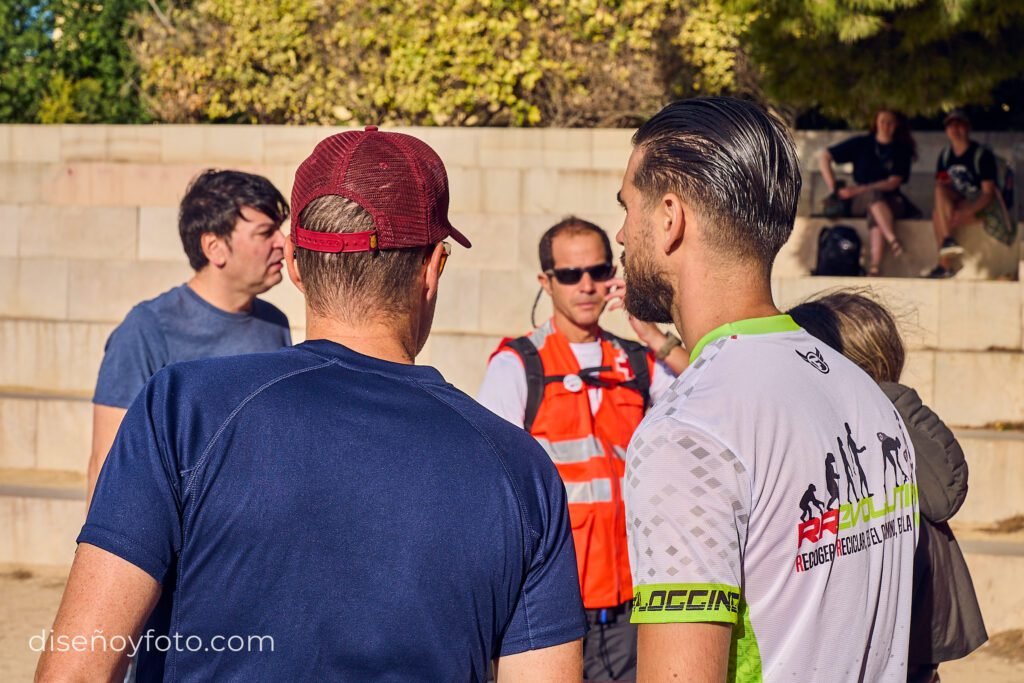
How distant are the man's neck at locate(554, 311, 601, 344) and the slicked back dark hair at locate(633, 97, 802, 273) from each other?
2.38m

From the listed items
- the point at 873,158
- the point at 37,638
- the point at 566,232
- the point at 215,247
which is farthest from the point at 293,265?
the point at 873,158

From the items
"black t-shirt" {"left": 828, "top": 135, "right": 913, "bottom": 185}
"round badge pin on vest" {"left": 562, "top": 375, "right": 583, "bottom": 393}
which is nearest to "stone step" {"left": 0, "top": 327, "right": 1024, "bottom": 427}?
"black t-shirt" {"left": 828, "top": 135, "right": 913, "bottom": 185}

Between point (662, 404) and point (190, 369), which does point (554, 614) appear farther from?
point (190, 369)

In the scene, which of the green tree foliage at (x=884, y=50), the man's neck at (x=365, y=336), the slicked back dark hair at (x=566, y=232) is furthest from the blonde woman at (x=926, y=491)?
the green tree foliage at (x=884, y=50)

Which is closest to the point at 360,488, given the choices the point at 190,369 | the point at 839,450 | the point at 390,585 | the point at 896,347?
the point at 390,585

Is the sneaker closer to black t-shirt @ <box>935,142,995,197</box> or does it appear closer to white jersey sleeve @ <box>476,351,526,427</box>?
black t-shirt @ <box>935,142,995,197</box>

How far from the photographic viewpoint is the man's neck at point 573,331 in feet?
14.5

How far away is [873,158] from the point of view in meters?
9.88

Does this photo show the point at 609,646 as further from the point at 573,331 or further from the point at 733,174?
the point at 733,174

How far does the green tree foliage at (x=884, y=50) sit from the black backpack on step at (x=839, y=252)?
3.04 ft

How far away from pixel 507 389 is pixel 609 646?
3.05 ft

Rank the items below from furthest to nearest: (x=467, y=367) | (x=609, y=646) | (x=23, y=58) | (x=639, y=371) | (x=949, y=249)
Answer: (x=23, y=58)
(x=949, y=249)
(x=467, y=367)
(x=639, y=371)
(x=609, y=646)

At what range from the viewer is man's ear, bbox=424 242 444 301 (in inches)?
Answer: 76.7

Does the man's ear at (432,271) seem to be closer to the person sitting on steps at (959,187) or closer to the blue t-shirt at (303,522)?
the blue t-shirt at (303,522)
